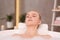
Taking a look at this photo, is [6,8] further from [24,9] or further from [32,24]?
[32,24]

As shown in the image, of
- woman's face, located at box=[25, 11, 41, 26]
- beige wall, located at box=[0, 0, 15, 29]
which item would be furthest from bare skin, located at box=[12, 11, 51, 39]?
beige wall, located at box=[0, 0, 15, 29]

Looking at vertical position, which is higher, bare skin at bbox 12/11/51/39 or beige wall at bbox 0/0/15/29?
beige wall at bbox 0/0/15/29

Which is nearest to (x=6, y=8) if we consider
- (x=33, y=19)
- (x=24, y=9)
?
(x=24, y=9)

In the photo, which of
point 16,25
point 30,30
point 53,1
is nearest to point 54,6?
point 53,1

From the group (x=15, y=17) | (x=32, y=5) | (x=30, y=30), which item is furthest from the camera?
(x=15, y=17)

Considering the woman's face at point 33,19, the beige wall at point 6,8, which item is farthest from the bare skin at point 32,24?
the beige wall at point 6,8

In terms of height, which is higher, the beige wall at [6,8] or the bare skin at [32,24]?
the beige wall at [6,8]

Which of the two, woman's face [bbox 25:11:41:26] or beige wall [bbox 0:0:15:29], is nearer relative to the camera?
woman's face [bbox 25:11:41:26]

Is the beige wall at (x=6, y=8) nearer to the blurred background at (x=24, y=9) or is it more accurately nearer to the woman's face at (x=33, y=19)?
the blurred background at (x=24, y=9)

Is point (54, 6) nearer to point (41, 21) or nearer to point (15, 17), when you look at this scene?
point (41, 21)

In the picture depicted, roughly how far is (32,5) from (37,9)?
7cm

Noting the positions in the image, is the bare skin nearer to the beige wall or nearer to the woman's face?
the woman's face

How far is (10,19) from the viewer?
1464mm

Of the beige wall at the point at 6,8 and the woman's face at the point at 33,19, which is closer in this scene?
the woman's face at the point at 33,19
